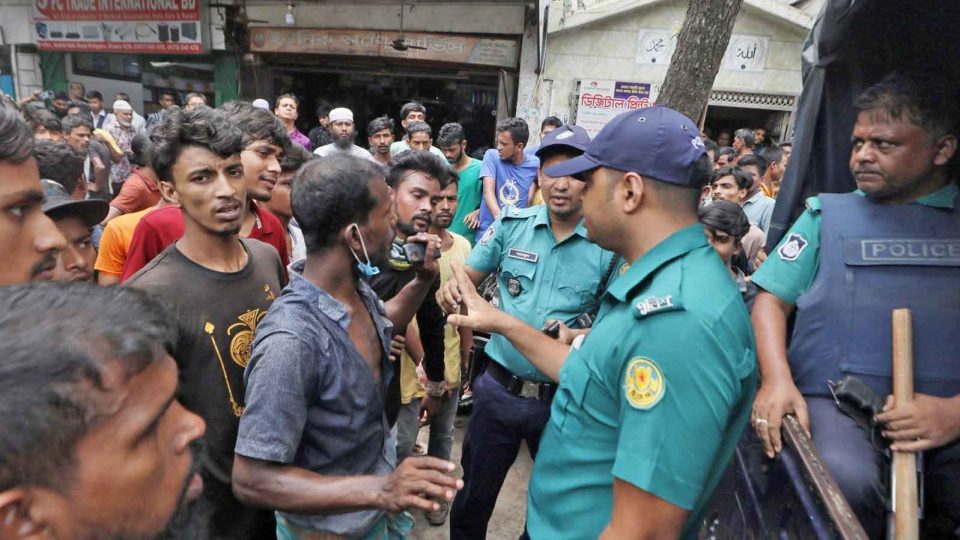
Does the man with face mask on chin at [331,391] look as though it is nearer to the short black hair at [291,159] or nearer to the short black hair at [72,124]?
the short black hair at [291,159]

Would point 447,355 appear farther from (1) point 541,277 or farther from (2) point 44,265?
(2) point 44,265

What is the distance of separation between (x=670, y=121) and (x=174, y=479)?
1434 mm

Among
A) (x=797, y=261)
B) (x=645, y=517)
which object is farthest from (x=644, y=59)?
(x=645, y=517)

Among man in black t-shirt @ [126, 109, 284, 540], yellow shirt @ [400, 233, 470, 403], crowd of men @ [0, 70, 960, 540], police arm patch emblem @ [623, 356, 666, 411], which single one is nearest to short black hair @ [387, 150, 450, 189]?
crowd of men @ [0, 70, 960, 540]

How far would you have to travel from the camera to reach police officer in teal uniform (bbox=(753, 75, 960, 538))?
176 centimetres

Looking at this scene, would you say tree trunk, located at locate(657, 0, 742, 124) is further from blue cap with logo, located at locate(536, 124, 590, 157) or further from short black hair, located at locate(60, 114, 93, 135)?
short black hair, located at locate(60, 114, 93, 135)

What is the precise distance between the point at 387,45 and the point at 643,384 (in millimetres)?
11301

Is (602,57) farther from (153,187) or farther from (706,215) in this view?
(153,187)

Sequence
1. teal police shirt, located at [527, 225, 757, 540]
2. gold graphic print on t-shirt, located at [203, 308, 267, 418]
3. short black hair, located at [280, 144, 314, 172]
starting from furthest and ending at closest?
short black hair, located at [280, 144, 314, 172] < gold graphic print on t-shirt, located at [203, 308, 267, 418] < teal police shirt, located at [527, 225, 757, 540]

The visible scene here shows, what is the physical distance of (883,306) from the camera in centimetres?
187

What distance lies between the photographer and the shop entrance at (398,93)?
1190 centimetres

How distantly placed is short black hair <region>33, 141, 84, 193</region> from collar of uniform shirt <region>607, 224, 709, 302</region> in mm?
2946

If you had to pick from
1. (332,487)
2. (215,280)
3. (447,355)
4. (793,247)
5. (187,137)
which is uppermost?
(187,137)

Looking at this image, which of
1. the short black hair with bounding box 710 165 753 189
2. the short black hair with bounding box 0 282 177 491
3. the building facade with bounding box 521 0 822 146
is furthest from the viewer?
the building facade with bounding box 521 0 822 146
